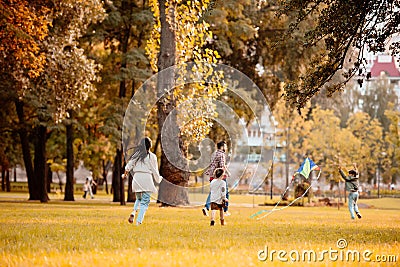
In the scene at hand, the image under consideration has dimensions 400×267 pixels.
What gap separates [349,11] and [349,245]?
454 centimetres

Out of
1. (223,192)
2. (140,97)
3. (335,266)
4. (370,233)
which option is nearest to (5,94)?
(140,97)

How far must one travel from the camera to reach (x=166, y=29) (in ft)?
92.6

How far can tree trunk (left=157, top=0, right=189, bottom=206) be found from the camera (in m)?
27.9

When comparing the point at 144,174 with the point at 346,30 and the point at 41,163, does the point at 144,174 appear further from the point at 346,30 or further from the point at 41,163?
the point at 41,163

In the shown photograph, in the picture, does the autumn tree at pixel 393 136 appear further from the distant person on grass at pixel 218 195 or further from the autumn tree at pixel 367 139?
the distant person on grass at pixel 218 195

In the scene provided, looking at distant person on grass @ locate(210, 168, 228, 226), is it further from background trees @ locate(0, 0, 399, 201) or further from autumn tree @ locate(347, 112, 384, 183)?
autumn tree @ locate(347, 112, 384, 183)

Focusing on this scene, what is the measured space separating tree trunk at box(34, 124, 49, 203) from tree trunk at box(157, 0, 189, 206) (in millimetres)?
10950

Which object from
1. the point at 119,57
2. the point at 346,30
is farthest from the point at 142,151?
the point at 119,57

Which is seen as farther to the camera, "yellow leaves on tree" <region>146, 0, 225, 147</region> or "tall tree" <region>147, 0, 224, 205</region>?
"tall tree" <region>147, 0, 224, 205</region>

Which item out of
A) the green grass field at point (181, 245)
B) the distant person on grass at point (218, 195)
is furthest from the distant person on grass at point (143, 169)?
the distant person on grass at point (218, 195)

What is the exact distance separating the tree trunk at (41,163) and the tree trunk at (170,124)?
10950 mm

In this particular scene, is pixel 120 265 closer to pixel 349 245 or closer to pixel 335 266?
pixel 335 266

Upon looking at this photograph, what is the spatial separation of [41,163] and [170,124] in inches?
512

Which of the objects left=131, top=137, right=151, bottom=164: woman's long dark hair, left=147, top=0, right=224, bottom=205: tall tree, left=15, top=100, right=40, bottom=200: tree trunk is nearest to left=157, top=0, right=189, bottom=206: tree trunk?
left=147, top=0, right=224, bottom=205: tall tree
